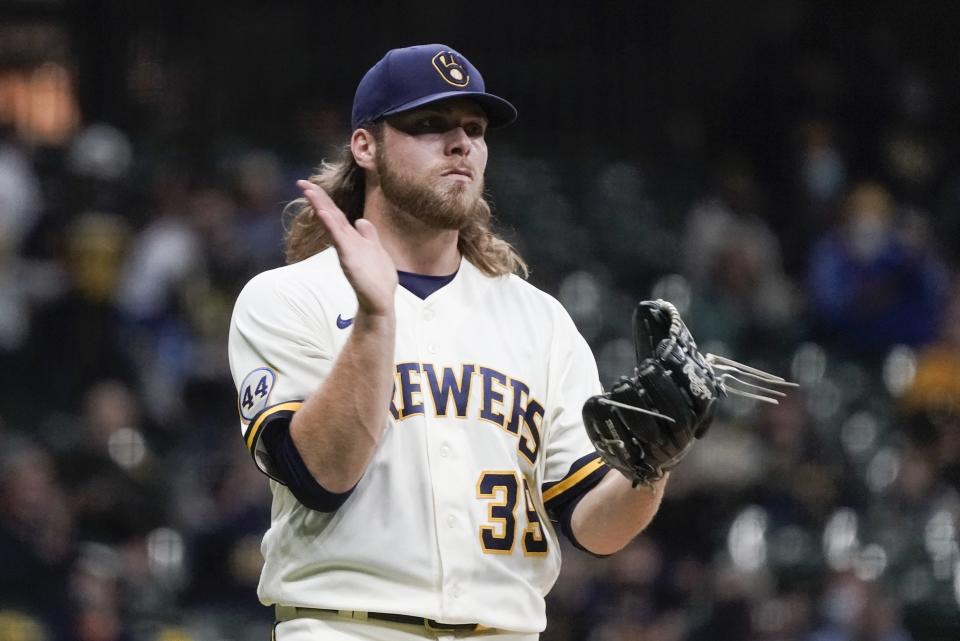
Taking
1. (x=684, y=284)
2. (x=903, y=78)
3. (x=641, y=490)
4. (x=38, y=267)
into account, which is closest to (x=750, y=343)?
(x=684, y=284)

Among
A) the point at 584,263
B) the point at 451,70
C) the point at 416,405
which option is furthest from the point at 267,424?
the point at 584,263

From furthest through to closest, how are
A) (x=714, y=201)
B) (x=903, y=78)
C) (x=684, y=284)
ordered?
(x=903, y=78), (x=714, y=201), (x=684, y=284)

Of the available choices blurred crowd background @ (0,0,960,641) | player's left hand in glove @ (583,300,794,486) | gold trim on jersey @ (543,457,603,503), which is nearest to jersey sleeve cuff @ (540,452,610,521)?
gold trim on jersey @ (543,457,603,503)

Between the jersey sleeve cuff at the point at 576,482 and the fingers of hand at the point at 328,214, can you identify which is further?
the jersey sleeve cuff at the point at 576,482

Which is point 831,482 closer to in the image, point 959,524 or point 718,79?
point 959,524

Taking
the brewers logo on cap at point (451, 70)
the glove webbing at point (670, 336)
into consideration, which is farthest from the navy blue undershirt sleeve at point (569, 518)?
the brewers logo on cap at point (451, 70)

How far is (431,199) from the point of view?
355 cm

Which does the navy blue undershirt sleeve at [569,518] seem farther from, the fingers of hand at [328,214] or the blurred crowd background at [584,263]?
the blurred crowd background at [584,263]

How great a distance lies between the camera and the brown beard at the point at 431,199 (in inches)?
140

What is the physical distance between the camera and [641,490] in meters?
3.39

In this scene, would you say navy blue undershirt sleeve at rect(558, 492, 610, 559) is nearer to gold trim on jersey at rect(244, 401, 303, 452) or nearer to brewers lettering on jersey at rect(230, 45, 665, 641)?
brewers lettering on jersey at rect(230, 45, 665, 641)

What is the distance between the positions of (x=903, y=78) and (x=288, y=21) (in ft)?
15.0

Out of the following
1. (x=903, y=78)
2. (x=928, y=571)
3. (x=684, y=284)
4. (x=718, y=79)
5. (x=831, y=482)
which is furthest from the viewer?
(x=718, y=79)

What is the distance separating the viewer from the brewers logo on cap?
3.56m
